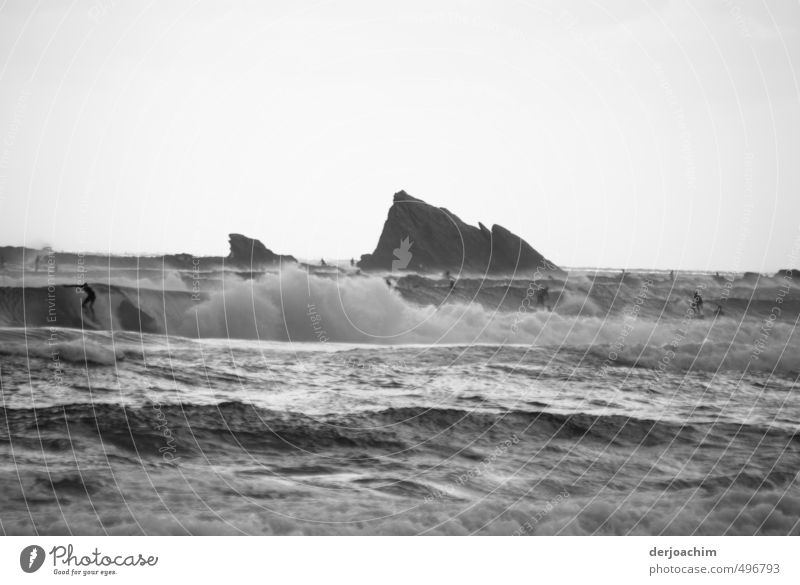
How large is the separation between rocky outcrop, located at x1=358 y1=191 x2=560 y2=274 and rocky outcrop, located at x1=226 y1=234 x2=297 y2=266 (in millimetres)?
2988

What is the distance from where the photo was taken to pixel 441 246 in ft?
91.8

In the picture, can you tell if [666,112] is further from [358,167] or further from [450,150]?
[358,167]

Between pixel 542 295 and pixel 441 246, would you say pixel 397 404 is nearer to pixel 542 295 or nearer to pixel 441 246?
pixel 441 246

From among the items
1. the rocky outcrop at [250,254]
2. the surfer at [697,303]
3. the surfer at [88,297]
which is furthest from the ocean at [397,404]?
the rocky outcrop at [250,254]

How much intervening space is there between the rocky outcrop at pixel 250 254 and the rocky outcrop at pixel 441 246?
118 inches

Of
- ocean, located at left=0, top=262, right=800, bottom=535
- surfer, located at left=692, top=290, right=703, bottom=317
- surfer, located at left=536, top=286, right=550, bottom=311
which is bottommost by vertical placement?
ocean, located at left=0, top=262, right=800, bottom=535

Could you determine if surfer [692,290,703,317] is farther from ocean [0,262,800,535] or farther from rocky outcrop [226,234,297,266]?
rocky outcrop [226,234,297,266]

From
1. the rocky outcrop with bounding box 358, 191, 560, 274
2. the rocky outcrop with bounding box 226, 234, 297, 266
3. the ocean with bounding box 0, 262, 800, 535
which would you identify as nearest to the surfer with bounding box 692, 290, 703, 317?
the ocean with bounding box 0, 262, 800, 535

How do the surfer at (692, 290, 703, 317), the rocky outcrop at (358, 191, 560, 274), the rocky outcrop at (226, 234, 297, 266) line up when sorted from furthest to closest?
the surfer at (692, 290, 703, 317), the rocky outcrop at (358, 191, 560, 274), the rocky outcrop at (226, 234, 297, 266)

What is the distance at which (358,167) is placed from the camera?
69.0 ft

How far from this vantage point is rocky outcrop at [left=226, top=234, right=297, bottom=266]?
21.5 metres

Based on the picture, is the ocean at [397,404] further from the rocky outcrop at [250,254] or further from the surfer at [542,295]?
the rocky outcrop at [250,254]

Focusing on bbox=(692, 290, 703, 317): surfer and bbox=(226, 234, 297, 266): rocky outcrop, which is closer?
bbox=(226, 234, 297, 266): rocky outcrop
